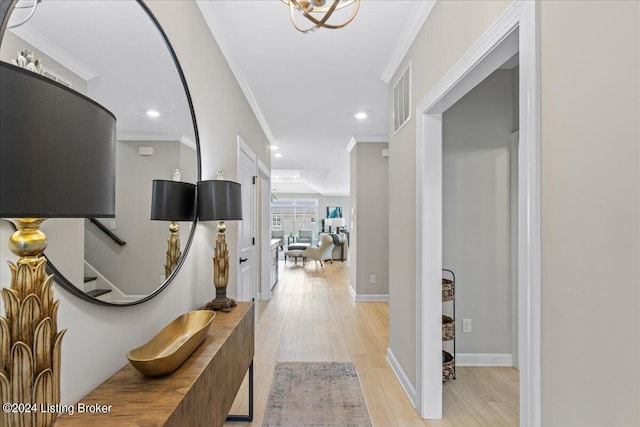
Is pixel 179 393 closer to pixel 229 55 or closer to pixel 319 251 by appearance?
pixel 229 55

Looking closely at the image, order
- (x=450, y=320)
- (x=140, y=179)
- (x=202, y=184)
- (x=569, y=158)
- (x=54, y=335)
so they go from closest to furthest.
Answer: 1. (x=54, y=335)
2. (x=569, y=158)
3. (x=140, y=179)
4. (x=202, y=184)
5. (x=450, y=320)

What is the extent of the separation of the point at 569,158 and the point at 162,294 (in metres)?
1.68

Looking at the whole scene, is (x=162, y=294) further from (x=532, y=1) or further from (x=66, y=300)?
(x=532, y=1)

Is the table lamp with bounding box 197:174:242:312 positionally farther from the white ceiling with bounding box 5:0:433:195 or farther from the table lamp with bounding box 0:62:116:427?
the table lamp with bounding box 0:62:116:427

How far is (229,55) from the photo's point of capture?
2.70 metres

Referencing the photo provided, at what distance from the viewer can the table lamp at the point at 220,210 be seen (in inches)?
74.1

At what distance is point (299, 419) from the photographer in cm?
220

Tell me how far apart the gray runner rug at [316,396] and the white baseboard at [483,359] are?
3.26 ft

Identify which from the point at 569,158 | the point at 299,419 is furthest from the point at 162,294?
the point at 569,158

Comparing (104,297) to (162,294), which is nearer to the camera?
(104,297)

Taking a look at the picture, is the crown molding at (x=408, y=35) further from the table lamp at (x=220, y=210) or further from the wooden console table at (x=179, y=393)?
the wooden console table at (x=179, y=393)

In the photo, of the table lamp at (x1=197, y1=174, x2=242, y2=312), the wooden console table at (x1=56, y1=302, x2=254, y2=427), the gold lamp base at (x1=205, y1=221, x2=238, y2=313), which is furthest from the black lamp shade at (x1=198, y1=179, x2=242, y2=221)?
the wooden console table at (x1=56, y1=302, x2=254, y2=427)

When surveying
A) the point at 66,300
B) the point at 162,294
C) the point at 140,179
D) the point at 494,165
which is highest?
the point at 494,165

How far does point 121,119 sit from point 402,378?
102 inches
